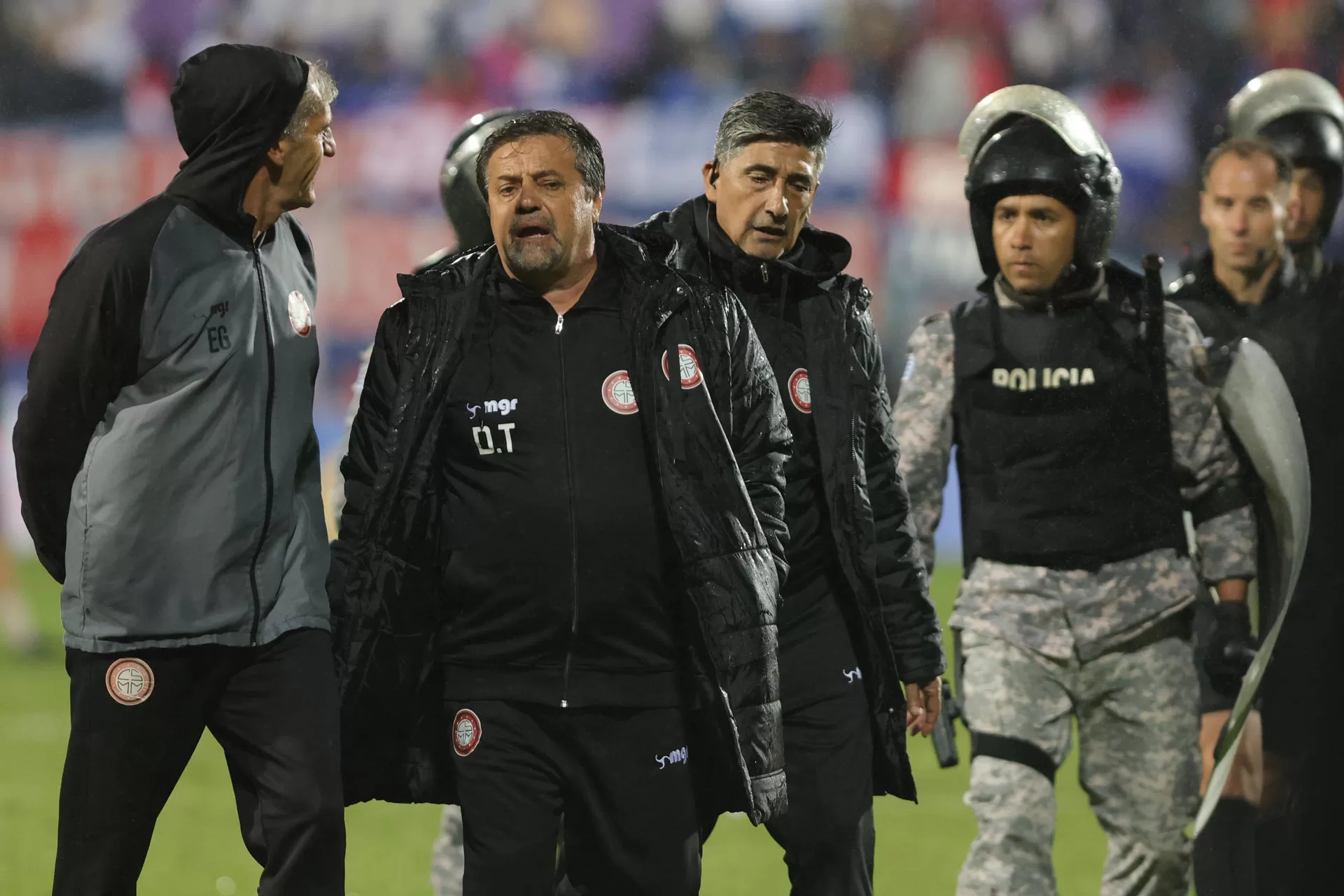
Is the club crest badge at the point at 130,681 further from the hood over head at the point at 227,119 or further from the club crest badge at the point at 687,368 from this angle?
the club crest badge at the point at 687,368

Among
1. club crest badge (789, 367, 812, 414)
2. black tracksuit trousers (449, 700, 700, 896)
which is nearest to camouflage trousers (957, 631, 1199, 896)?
club crest badge (789, 367, 812, 414)

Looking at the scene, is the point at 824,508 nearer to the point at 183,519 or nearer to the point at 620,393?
the point at 620,393

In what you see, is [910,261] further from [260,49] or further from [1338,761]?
[260,49]

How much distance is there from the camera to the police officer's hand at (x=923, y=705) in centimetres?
381

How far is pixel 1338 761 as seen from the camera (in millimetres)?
4242

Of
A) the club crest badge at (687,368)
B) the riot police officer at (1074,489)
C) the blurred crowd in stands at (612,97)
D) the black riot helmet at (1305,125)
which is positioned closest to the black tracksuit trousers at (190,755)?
the club crest badge at (687,368)

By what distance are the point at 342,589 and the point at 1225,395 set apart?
6.56 ft

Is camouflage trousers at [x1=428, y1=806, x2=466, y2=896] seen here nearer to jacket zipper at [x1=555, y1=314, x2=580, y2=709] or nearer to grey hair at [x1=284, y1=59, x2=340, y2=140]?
jacket zipper at [x1=555, y1=314, x2=580, y2=709]

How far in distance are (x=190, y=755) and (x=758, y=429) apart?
1.13 meters

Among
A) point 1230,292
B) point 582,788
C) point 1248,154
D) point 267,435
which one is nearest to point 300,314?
point 267,435

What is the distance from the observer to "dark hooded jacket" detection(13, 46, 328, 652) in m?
3.15

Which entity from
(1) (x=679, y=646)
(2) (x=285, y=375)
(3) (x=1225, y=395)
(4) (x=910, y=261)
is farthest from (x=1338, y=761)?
(4) (x=910, y=261)

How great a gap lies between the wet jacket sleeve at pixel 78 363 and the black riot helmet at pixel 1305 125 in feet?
9.89

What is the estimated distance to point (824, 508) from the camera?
12.3ft
